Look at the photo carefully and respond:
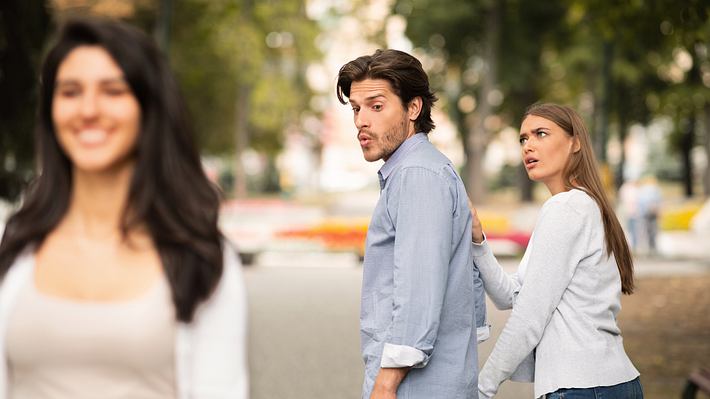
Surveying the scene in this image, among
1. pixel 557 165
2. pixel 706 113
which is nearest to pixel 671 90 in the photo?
pixel 706 113

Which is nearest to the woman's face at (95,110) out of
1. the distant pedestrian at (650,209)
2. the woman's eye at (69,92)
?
the woman's eye at (69,92)

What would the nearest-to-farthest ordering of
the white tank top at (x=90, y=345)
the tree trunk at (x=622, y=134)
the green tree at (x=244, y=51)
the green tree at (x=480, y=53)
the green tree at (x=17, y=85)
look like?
1. the white tank top at (x=90, y=345)
2. the green tree at (x=17, y=85)
3. the green tree at (x=480, y=53)
4. the green tree at (x=244, y=51)
5. the tree trunk at (x=622, y=134)

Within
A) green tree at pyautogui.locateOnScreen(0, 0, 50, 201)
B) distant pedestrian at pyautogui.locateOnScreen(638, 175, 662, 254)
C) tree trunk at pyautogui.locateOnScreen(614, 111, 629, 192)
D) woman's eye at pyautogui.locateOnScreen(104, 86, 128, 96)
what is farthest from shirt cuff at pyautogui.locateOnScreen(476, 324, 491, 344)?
tree trunk at pyautogui.locateOnScreen(614, 111, 629, 192)

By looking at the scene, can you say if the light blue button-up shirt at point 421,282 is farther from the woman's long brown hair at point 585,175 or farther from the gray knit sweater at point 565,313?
the woman's long brown hair at point 585,175

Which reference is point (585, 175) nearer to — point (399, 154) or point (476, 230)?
point (476, 230)

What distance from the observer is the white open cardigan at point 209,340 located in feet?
7.53

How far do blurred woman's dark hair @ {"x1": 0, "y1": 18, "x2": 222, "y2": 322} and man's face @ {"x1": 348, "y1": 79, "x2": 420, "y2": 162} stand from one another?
1.37 meters

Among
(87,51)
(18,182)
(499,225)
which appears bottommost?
(499,225)

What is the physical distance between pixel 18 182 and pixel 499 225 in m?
13.5

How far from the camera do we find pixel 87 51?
232cm

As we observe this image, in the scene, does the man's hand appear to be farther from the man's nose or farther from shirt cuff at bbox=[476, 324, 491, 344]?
the man's nose

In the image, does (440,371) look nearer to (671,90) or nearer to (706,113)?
(671,90)

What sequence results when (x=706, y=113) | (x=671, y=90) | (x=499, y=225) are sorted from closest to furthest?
1. (x=499, y=225)
2. (x=671, y=90)
3. (x=706, y=113)

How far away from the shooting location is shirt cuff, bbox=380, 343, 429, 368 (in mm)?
3350
